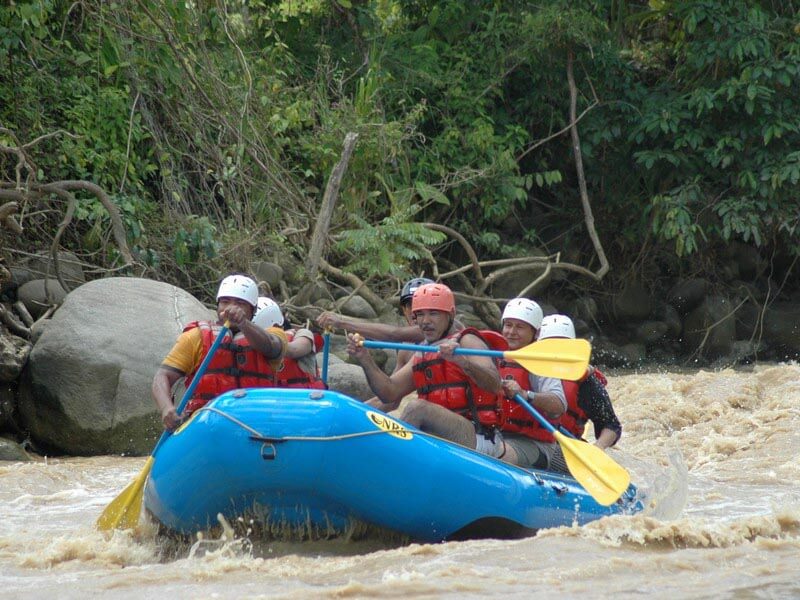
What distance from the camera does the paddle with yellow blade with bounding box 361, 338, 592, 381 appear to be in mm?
4770

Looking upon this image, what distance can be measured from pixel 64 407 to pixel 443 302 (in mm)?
3363

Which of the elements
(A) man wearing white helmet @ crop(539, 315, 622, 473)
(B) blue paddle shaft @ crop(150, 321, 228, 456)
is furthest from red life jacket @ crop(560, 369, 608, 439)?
(B) blue paddle shaft @ crop(150, 321, 228, 456)

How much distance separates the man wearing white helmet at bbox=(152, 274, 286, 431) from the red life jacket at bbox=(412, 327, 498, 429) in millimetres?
678

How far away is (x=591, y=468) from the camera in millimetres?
4777

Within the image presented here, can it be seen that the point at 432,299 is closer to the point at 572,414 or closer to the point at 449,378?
the point at 449,378

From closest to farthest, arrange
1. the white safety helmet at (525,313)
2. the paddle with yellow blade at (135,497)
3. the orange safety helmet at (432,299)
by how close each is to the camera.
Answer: the paddle with yellow blade at (135,497) < the orange safety helmet at (432,299) < the white safety helmet at (525,313)

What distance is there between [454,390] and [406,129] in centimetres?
697

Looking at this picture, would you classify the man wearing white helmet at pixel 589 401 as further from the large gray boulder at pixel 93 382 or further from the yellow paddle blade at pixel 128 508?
the large gray boulder at pixel 93 382

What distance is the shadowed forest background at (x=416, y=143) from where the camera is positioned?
902cm

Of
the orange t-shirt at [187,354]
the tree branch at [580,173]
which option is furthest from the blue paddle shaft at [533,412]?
the tree branch at [580,173]

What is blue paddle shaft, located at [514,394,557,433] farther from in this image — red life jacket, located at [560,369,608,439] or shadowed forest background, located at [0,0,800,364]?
shadowed forest background, located at [0,0,800,364]

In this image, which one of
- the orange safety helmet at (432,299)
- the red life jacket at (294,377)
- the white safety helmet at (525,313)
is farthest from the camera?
the red life jacket at (294,377)

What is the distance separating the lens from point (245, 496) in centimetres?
429

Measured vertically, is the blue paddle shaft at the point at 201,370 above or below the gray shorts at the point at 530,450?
above
